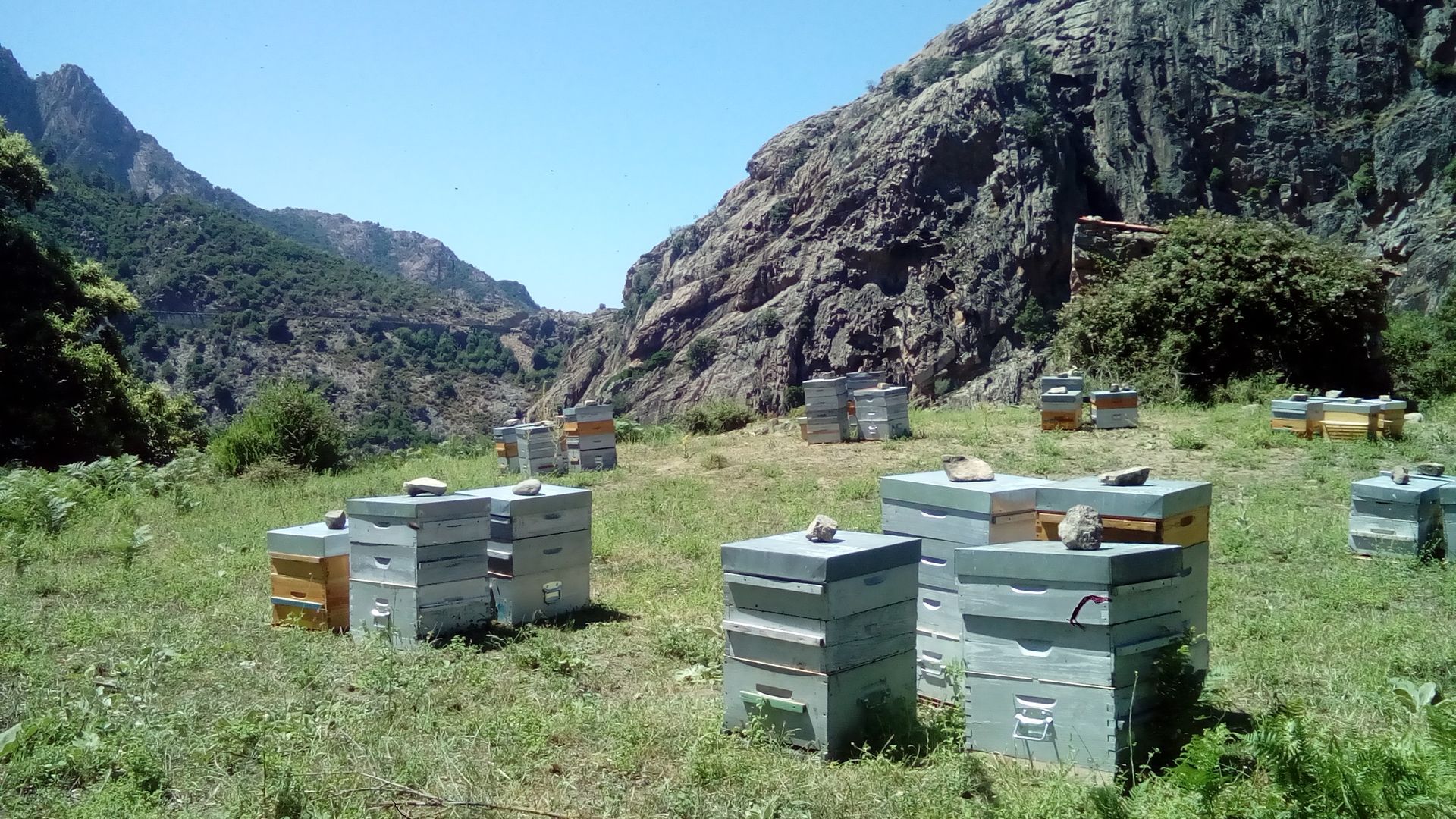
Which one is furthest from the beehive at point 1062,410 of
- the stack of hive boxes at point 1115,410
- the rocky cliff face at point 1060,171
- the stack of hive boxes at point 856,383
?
the rocky cliff face at point 1060,171

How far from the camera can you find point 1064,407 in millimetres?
17453

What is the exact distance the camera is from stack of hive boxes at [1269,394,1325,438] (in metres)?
15.0

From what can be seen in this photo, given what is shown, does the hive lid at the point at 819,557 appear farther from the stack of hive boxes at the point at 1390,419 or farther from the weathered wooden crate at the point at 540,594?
the stack of hive boxes at the point at 1390,419

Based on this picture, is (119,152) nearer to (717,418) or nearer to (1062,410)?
(717,418)

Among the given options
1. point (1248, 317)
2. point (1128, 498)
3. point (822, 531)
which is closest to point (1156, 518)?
point (1128, 498)

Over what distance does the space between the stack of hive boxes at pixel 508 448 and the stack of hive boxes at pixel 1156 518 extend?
536 inches

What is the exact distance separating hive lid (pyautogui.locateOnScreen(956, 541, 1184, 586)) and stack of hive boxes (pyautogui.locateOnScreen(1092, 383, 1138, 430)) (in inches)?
546

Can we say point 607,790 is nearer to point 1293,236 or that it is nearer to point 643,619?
point 643,619

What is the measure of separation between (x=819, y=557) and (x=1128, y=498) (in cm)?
162

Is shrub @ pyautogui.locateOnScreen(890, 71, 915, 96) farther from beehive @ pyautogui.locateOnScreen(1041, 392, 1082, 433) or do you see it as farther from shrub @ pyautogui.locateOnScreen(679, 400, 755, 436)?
beehive @ pyautogui.locateOnScreen(1041, 392, 1082, 433)

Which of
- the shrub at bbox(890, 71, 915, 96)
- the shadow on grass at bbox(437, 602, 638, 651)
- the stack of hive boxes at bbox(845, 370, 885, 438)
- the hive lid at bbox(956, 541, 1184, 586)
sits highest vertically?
the shrub at bbox(890, 71, 915, 96)

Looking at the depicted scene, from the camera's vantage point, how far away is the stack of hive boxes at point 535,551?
691cm

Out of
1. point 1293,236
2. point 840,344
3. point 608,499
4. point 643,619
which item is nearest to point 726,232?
point 840,344

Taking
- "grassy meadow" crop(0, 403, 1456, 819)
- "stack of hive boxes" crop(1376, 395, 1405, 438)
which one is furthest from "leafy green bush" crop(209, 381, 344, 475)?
"stack of hive boxes" crop(1376, 395, 1405, 438)
